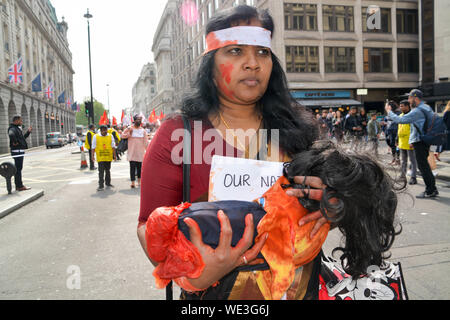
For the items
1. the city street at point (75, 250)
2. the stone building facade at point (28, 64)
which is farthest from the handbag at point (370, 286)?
the stone building facade at point (28, 64)

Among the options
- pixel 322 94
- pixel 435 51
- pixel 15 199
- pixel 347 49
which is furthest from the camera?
pixel 347 49

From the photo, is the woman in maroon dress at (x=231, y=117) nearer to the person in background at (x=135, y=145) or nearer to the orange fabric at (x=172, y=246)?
the orange fabric at (x=172, y=246)

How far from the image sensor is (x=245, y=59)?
154cm

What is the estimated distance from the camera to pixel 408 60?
33.8 meters

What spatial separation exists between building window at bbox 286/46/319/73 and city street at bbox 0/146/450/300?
81.1 ft

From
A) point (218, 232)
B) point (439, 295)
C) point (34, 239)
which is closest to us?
point (218, 232)

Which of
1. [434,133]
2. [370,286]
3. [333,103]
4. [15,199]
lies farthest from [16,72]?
[370,286]

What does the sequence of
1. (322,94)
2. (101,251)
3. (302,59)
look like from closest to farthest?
(101,251) < (302,59) < (322,94)

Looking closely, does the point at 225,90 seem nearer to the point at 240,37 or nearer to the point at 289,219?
the point at 240,37

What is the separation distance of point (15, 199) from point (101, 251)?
490 centimetres

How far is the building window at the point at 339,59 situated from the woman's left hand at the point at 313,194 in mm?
33006

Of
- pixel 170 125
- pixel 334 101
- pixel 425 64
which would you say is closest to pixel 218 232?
pixel 170 125
